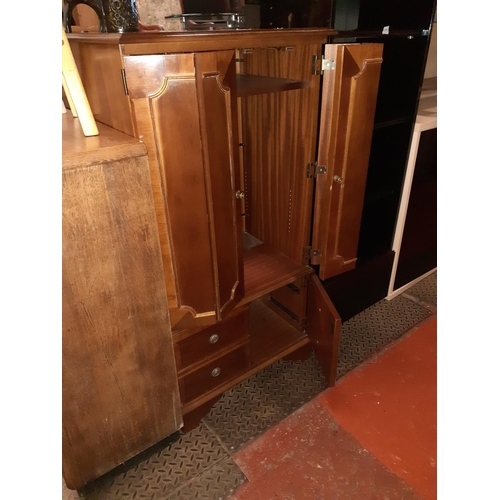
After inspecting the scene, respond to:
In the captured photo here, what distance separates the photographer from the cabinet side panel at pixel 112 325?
3.55 feet

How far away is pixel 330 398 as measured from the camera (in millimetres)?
1840

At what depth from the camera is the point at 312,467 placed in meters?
1.55

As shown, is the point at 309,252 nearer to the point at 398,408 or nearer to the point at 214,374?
the point at 214,374

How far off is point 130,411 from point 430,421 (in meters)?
1.29

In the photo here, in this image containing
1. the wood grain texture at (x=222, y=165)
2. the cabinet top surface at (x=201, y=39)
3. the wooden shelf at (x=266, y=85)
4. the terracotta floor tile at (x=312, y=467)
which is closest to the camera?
the cabinet top surface at (x=201, y=39)

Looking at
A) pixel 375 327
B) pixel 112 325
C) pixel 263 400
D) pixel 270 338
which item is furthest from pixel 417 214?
pixel 112 325

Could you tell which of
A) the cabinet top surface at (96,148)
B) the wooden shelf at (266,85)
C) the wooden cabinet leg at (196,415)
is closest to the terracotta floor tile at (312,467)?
the wooden cabinet leg at (196,415)

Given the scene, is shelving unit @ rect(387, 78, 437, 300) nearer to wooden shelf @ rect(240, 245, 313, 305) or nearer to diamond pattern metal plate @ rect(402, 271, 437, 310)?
diamond pattern metal plate @ rect(402, 271, 437, 310)

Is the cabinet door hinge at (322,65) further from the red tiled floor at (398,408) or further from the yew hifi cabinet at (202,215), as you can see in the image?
the red tiled floor at (398,408)

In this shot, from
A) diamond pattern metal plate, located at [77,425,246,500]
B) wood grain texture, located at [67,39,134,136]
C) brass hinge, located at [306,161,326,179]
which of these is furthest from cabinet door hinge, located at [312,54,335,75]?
diamond pattern metal plate, located at [77,425,246,500]

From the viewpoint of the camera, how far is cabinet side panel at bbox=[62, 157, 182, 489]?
108 cm

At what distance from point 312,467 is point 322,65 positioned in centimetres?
152

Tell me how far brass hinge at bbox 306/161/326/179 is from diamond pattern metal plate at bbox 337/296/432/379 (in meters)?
1.01

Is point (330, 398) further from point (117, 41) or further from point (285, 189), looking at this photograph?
point (117, 41)
